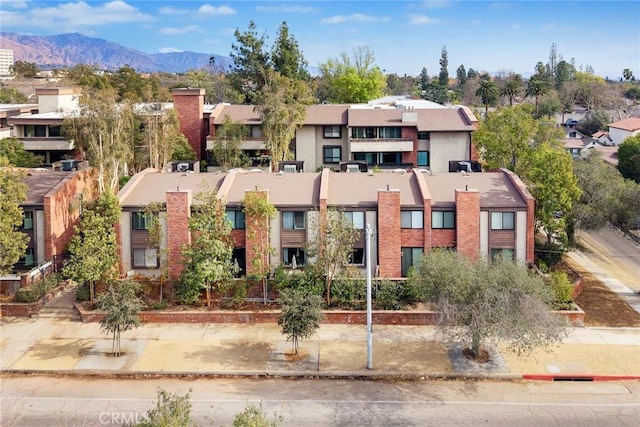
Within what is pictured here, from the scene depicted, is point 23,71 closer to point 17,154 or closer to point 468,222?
point 17,154

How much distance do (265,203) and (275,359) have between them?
9842 millimetres

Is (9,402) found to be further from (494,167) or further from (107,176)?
(494,167)

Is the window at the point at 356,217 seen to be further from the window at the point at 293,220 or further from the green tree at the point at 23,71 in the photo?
the green tree at the point at 23,71

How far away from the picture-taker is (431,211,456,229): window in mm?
41125

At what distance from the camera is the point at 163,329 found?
120 feet

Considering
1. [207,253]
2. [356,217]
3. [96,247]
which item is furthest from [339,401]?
[96,247]

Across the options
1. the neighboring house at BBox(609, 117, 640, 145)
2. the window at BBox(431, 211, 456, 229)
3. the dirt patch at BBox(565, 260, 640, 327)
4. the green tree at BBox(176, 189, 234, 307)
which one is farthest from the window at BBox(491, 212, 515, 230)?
the neighboring house at BBox(609, 117, 640, 145)

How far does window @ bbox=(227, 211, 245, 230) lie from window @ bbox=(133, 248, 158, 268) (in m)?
4.92

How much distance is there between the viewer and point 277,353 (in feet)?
109

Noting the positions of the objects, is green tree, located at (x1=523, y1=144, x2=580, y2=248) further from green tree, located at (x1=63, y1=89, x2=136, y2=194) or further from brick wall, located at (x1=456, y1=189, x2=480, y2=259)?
green tree, located at (x1=63, y1=89, x2=136, y2=194)

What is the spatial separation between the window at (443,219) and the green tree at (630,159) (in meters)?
44.1

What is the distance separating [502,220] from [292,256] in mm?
12548

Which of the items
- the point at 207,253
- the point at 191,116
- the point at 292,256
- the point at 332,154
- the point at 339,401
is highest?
the point at 191,116

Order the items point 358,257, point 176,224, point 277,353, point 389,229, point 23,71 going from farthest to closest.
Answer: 1. point 23,71
2. point 358,257
3. point 389,229
4. point 176,224
5. point 277,353
